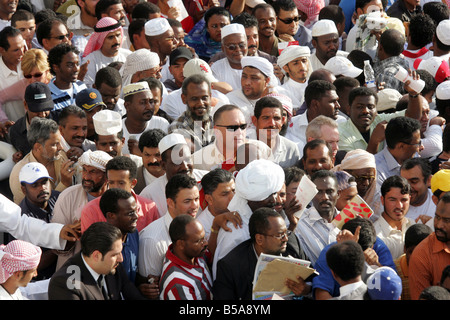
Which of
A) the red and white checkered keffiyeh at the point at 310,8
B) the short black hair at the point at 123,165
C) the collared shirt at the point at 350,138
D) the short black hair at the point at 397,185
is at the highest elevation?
the short black hair at the point at 397,185

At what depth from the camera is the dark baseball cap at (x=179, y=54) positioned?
10.2 m

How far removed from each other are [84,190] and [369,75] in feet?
12.6

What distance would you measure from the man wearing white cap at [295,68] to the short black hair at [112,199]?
349 cm

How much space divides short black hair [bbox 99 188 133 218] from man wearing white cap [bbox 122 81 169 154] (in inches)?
74.1

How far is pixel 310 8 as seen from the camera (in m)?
12.4

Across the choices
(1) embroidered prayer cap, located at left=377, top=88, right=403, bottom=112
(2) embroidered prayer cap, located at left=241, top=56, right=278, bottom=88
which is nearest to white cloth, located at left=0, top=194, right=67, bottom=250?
(2) embroidered prayer cap, located at left=241, top=56, right=278, bottom=88

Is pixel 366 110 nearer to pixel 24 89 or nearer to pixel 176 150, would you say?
pixel 176 150

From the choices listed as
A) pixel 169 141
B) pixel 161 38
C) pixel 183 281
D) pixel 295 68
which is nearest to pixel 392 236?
pixel 183 281

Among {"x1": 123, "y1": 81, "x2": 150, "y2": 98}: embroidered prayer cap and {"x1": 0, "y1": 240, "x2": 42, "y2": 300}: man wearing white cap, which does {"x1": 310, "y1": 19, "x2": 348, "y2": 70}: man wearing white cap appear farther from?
{"x1": 0, "y1": 240, "x2": 42, "y2": 300}: man wearing white cap

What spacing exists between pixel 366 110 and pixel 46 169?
3.14m

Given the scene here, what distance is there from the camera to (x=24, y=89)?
9664 millimetres

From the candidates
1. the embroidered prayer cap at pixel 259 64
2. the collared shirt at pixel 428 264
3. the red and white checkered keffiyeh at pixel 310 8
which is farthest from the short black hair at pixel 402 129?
the red and white checkered keffiyeh at pixel 310 8

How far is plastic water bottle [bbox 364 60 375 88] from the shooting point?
10172 millimetres

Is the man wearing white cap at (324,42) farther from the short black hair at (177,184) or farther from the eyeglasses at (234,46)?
the short black hair at (177,184)
